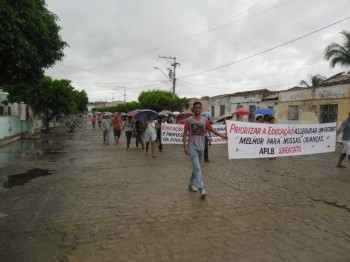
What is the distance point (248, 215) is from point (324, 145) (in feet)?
20.5

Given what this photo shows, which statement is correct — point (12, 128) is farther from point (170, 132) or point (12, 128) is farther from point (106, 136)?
point (170, 132)

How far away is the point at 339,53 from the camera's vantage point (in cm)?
2578

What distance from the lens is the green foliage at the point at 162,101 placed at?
41.6 m

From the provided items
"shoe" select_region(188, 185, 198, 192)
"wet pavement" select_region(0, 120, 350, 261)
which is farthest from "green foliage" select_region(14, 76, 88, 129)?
"shoe" select_region(188, 185, 198, 192)

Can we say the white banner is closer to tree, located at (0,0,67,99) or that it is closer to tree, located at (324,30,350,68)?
tree, located at (0,0,67,99)

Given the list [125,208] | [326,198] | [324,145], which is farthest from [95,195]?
[324,145]

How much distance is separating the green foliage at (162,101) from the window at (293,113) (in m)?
17.3

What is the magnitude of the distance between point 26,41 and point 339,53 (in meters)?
24.5

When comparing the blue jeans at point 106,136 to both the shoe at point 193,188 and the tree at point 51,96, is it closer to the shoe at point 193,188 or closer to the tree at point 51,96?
the tree at point 51,96

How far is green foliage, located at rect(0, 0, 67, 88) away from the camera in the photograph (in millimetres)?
7383

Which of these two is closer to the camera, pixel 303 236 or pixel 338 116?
pixel 303 236

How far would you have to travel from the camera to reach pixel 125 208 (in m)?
5.64

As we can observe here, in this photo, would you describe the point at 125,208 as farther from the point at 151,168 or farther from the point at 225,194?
the point at 151,168

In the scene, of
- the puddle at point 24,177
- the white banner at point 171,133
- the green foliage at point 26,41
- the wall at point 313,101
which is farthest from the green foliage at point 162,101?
the puddle at point 24,177
